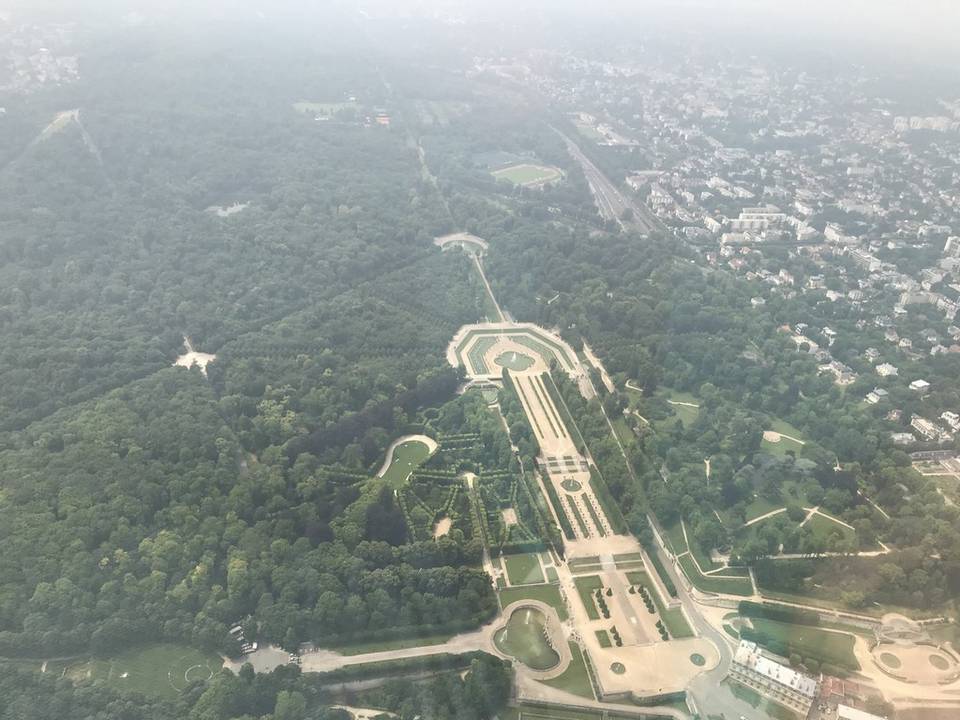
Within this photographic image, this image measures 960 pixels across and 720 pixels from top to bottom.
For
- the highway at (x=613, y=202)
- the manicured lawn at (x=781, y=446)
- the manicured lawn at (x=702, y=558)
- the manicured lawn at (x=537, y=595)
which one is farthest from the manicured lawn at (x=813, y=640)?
the highway at (x=613, y=202)

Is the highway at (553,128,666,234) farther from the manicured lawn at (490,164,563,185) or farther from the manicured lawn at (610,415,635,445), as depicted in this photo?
the manicured lawn at (610,415,635,445)

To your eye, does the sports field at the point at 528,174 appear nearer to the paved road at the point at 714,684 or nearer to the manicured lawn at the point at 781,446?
the manicured lawn at the point at 781,446

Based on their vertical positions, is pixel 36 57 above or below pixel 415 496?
above

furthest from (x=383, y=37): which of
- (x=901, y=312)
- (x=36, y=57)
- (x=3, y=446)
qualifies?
(x=3, y=446)

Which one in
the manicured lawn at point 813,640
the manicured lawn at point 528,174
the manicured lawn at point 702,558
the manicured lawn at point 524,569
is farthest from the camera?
the manicured lawn at point 528,174

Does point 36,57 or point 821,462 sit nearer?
point 821,462

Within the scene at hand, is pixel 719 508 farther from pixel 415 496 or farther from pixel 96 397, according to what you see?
pixel 96 397

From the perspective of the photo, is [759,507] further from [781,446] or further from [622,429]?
[622,429]
